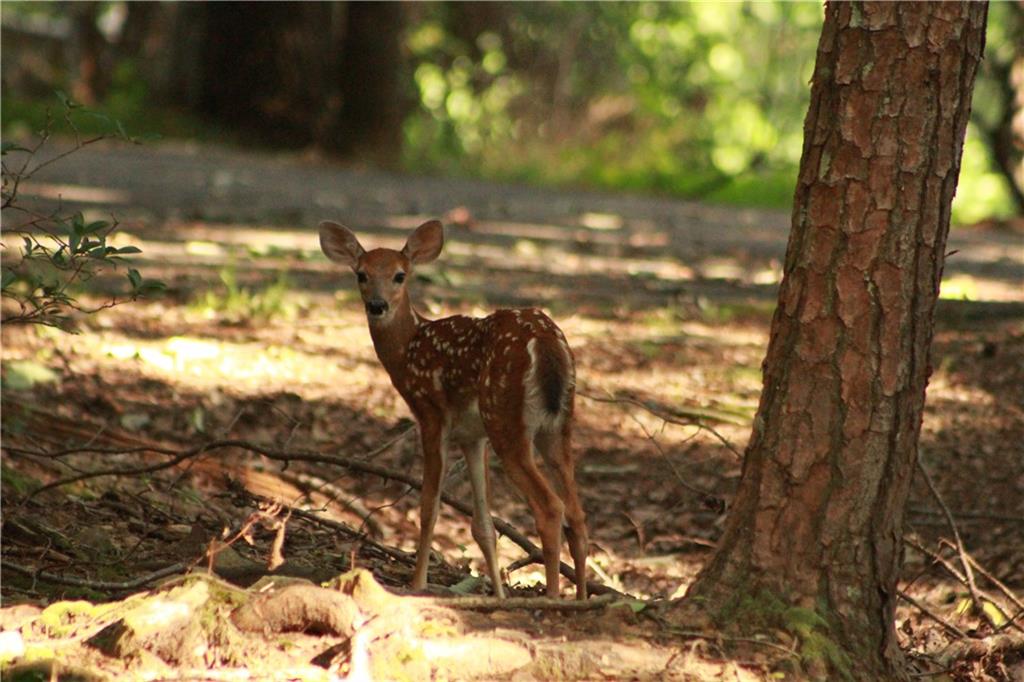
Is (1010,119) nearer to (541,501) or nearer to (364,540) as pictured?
(364,540)

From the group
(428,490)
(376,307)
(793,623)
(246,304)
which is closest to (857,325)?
(793,623)

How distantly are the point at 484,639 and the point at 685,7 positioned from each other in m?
23.8

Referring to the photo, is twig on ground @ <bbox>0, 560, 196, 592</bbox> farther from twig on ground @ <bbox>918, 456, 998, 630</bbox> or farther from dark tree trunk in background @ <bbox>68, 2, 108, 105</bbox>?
dark tree trunk in background @ <bbox>68, 2, 108, 105</bbox>

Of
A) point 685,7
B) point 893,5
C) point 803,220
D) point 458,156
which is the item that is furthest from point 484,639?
point 685,7

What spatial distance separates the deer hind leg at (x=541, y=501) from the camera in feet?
15.5

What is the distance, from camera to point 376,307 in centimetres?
566

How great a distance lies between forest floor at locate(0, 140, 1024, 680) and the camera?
413cm

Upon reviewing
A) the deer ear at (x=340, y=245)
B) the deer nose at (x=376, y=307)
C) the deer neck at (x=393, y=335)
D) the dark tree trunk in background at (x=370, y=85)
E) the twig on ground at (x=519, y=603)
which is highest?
the dark tree trunk in background at (x=370, y=85)

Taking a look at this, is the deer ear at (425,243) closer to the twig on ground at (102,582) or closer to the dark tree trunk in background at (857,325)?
the twig on ground at (102,582)

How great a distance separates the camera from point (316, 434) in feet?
25.1

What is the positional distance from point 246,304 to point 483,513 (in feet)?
14.5

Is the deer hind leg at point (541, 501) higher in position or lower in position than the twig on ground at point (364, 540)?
higher

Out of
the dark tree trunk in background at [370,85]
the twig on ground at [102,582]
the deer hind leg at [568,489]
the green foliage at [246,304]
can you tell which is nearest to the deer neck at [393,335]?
the deer hind leg at [568,489]

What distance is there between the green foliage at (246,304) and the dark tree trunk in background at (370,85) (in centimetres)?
1030
